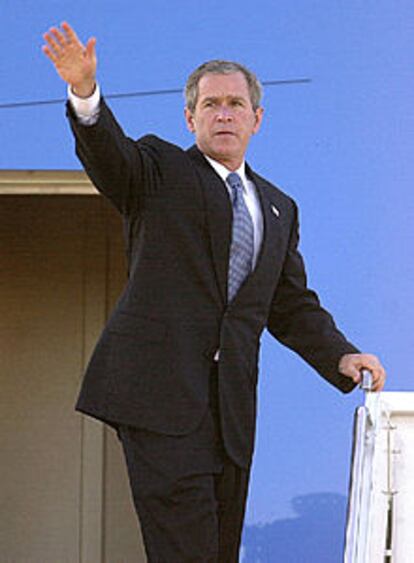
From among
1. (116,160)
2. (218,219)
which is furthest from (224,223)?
(116,160)

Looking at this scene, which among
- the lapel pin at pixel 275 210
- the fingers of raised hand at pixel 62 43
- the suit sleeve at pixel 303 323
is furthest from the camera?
the suit sleeve at pixel 303 323

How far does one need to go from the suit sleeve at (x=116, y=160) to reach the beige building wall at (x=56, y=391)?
10.1 ft

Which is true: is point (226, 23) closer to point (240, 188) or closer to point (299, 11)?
point (299, 11)

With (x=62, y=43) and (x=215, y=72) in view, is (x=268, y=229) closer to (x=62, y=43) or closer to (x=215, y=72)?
(x=215, y=72)

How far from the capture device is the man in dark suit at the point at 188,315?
8.44 feet

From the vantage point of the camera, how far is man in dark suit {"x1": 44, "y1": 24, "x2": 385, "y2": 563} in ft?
8.44

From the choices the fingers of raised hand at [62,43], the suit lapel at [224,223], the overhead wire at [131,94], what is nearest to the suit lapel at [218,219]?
the suit lapel at [224,223]

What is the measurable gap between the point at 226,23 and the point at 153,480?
1.87 metres

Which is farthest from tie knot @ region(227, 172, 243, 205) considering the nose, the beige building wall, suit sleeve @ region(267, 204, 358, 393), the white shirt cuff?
the beige building wall

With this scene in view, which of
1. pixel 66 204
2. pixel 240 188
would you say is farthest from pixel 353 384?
pixel 66 204

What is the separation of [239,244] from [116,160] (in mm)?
325

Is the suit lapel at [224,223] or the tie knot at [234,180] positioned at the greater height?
the tie knot at [234,180]

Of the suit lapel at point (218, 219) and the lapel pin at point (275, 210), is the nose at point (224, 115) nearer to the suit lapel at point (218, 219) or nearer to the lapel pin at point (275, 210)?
the suit lapel at point (218, 219)

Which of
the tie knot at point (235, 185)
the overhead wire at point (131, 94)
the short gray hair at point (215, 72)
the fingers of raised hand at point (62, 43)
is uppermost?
the overhead wire at point (131, 94)
